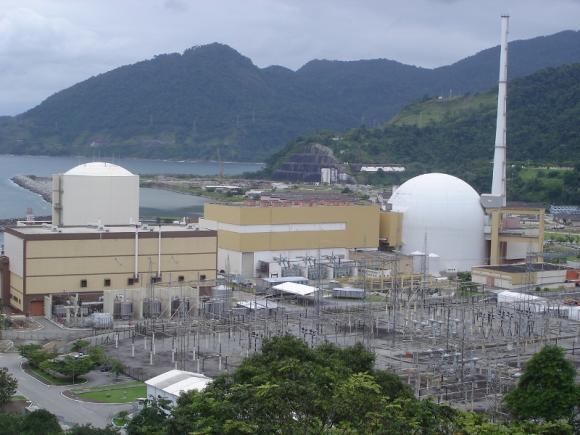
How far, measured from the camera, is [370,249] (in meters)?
34.6

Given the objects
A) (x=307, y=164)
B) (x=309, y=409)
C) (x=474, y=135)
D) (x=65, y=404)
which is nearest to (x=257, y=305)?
(x=65, y=404)

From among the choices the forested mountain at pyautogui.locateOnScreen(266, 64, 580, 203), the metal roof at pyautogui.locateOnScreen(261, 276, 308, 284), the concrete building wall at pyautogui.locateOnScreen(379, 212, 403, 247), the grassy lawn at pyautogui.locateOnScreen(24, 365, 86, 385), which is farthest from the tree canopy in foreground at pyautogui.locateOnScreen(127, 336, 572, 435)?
the forested mountain at pyautogui.locateOnScreen(266, 64, 580, 203)

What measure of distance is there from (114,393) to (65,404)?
3.56 ft

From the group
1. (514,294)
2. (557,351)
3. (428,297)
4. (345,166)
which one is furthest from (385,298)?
(345,166)

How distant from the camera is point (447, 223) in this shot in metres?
34.2

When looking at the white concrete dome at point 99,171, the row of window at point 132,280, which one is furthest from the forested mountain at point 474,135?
the row of window at point 132,280

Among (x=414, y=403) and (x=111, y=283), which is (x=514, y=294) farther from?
(x=414, y=403)

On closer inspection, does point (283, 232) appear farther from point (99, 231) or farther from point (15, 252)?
point (15, 252)

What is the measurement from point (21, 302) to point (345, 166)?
57.5 metres

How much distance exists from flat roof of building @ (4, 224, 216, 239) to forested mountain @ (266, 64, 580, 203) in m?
41.2

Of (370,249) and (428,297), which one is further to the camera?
(370,249)

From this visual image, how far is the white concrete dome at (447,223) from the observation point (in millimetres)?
34250

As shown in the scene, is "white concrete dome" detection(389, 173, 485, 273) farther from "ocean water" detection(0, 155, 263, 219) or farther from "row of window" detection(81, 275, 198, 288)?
"ocean water" detection(0, 155, 263, 219)

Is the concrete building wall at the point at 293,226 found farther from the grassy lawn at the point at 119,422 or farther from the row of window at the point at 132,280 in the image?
the grassy lawn at the point at 119,422
